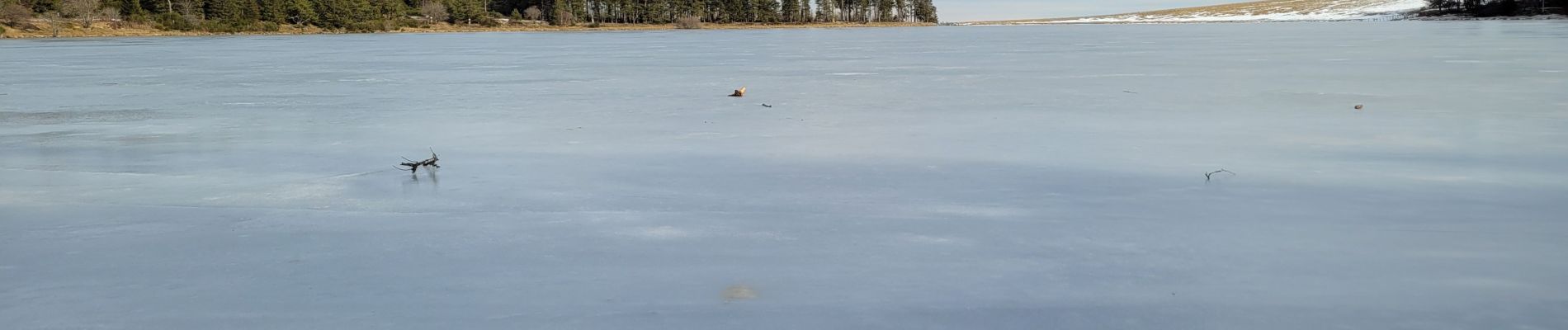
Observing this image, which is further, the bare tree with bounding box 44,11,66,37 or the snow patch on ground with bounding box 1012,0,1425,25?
the snow patch on ground with bounding box 1012,0,1425,25

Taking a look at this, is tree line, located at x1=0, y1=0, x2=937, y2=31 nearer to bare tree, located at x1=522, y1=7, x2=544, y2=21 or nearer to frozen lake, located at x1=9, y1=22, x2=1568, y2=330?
bare tree, located at x1=522, y1=7, x2=544, y2=21

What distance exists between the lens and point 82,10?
58.2 metres

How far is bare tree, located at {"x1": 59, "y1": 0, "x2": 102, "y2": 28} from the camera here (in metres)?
58.0

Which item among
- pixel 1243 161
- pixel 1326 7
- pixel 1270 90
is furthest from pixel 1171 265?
pixel 1326 7

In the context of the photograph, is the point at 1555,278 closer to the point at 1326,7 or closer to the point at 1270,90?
the point at 1270,90

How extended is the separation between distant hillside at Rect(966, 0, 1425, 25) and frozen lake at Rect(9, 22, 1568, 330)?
290 feet

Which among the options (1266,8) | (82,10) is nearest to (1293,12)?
(1266,8)

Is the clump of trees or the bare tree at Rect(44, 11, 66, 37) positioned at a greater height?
the bare tree at Rect(44, 11, 66, 37)

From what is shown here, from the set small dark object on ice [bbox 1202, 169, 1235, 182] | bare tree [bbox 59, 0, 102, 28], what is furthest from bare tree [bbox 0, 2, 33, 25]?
small dark object on ice [bbox 1202, 169, 1235, 182]

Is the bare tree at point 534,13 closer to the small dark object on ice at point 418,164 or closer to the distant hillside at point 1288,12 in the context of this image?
the distant hillside at point 1288,12

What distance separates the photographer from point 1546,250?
3.49 meters

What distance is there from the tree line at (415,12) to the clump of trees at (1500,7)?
2021 inches

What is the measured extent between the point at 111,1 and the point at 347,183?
6641 centimetres

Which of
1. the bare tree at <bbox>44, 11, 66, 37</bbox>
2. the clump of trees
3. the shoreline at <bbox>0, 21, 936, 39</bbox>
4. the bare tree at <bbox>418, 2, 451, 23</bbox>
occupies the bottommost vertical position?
the clump of trees
